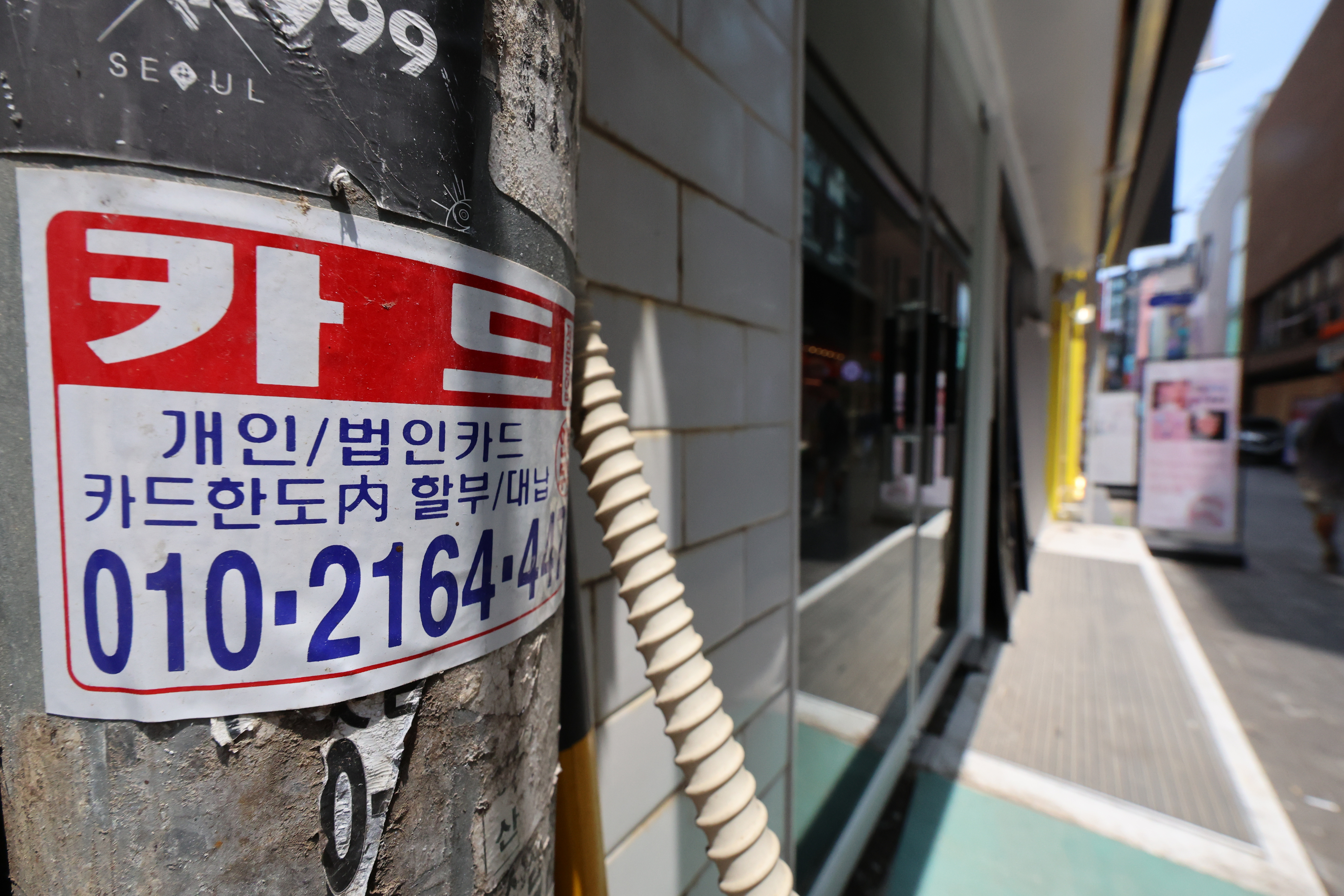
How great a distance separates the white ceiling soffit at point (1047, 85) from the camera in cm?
304

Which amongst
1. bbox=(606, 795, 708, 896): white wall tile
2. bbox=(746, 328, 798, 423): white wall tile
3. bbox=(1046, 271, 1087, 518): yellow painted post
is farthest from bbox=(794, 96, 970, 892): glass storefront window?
bbox=(1046, 271, 1087, 518): yellow painted post

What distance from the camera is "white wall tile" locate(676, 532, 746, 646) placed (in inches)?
45.7

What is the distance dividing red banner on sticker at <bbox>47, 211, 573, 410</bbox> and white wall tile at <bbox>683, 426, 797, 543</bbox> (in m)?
0.78

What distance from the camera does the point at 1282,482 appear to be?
14.3 m

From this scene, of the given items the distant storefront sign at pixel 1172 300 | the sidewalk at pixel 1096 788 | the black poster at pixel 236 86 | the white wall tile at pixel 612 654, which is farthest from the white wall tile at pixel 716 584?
the distant storefront sign at pixel 1172 300

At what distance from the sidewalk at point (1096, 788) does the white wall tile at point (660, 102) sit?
7.54ft

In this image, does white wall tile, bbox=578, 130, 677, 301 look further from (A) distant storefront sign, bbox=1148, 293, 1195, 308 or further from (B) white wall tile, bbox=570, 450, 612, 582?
(A) distant storefront sign, bbox=1148, 293, 1195, 308

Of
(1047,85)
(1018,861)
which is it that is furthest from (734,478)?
(1047,85)

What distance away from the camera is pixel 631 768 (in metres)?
1.02

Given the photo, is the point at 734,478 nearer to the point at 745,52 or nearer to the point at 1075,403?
the point at 745,52

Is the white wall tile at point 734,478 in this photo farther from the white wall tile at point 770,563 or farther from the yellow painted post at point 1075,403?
the yellow painted post at point 1075,403

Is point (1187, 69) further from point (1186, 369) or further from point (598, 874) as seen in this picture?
point (598, 874)

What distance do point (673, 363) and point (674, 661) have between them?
2.02 ft

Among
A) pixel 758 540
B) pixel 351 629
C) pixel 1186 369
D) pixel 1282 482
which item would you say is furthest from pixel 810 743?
pixel 1282 482
